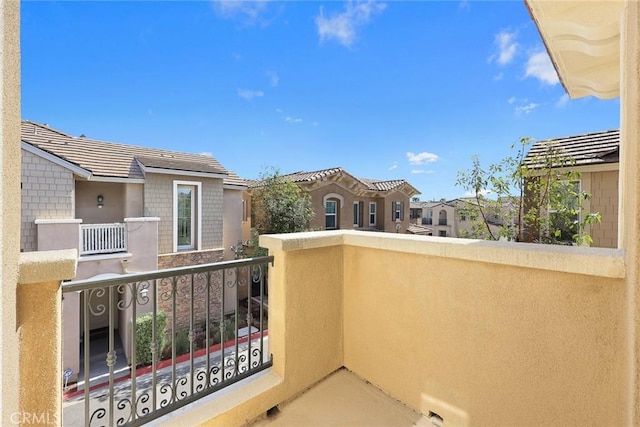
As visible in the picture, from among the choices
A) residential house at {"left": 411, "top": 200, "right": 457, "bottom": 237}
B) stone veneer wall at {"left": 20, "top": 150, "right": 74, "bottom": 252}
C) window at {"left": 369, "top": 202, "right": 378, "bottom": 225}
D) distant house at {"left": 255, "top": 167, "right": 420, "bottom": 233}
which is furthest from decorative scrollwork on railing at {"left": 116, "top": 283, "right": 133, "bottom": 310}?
residential house at {"left": 411, "top": 200, "right": 457, "bottom": 237}

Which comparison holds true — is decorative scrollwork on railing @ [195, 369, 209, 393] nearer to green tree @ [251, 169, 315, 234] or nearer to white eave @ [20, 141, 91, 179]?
white eave @ [20, 141, 91, 179]

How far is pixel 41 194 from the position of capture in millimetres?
8289

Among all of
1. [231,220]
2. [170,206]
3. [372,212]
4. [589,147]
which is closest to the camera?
[589,147]

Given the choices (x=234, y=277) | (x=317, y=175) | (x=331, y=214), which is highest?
(x=317, y=175)

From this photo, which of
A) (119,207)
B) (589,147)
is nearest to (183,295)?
(119,207)

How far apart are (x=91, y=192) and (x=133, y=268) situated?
10.7 ft

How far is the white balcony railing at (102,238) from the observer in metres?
8.72

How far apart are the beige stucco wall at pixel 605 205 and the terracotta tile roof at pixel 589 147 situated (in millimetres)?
336

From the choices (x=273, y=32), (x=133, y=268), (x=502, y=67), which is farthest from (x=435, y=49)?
(x=133, y=268)

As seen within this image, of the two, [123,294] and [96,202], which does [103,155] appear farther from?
[123,294]

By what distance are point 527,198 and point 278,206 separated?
32.5 feet

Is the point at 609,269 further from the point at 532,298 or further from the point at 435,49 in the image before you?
the point at 435,49

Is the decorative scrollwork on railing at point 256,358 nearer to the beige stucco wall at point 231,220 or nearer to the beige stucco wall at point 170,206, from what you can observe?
the beige stucco wall at point 170,206

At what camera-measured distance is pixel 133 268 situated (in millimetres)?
9414
